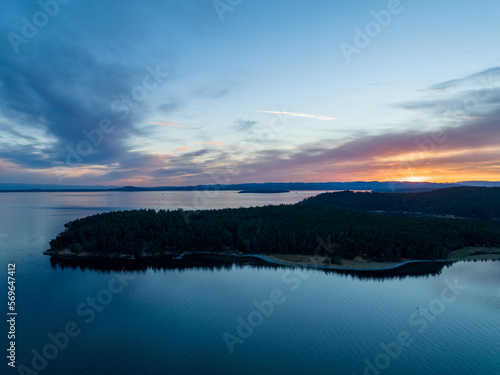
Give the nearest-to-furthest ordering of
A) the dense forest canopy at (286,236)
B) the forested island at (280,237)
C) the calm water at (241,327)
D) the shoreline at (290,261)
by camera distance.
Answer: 1. the calm water at (241,327)
2. the shoreline at (290,261)
3. the forested island at (280,237)
4. the dense forest canopy at (286,236)

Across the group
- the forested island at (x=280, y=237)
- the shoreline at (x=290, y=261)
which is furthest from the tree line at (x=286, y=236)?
the shoreline at (x=290, y=261)

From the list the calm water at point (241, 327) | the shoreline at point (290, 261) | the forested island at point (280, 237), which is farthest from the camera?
the forested island at point (280, 237)

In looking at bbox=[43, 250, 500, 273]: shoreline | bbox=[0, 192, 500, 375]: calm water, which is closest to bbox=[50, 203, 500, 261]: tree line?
bbox=[43, 250, 500, 273]: shoreline

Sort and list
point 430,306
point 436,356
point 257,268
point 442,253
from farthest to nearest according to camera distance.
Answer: point 442,253
point 257,268
point 430,306
point 436,356

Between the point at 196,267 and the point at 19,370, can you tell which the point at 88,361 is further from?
the point at 196,267

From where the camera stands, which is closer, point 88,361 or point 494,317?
point 88,361

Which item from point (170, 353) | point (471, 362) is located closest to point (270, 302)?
point (170, 353)

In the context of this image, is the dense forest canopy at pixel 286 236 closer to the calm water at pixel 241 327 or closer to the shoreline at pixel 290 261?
the shoreline at pixel 290 261
